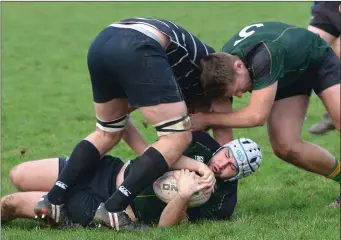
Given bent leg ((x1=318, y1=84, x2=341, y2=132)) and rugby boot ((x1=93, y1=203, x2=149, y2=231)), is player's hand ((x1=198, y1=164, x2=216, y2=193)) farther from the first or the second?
bent leg ((x1=318, y1=84, x2=341, y2=132))

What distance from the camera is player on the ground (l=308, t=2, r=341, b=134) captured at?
904 cm

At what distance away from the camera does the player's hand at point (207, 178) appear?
4.86m

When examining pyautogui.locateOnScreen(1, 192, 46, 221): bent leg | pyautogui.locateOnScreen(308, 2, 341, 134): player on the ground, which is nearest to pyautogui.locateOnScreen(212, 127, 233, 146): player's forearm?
pyautogui.locateOnScreen(1, 192, 46, 221): bent leg

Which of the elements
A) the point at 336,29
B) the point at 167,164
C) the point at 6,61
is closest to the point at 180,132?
the point at 167,164

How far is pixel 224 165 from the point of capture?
5.04 metres

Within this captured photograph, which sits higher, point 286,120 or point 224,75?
point 224,75

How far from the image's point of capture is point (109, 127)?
17.6 ft


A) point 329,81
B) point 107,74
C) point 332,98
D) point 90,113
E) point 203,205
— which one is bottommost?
point 90,113

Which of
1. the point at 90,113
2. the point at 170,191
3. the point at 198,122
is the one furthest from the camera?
the point at 90,113

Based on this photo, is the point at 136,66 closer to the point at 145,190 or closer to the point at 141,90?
the point at 141,90

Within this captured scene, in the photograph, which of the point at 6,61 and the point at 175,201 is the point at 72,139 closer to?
the point at 175,201

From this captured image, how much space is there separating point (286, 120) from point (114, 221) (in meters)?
1.82

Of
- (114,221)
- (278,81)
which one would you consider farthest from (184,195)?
(278,81)

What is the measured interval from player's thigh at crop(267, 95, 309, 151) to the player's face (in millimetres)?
899
